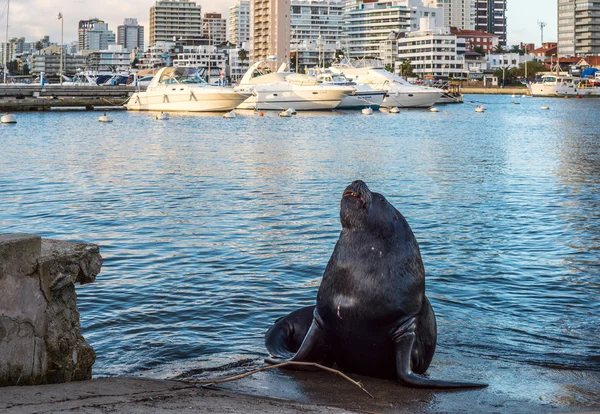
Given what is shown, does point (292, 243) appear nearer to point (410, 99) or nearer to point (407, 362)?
point (407, 362)

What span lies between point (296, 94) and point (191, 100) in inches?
382

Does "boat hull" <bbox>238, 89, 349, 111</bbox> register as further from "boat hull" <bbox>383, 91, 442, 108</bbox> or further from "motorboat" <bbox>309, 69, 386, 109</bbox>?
"boat hull" <bbox>383, 91, 442, 108</bbox>

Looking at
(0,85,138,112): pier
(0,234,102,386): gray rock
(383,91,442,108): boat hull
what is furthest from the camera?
(383,91,442,108): boat hull

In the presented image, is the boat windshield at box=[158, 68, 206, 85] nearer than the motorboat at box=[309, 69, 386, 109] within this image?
Yes

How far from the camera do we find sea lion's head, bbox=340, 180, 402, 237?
552 cm

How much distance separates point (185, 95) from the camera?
6988cm

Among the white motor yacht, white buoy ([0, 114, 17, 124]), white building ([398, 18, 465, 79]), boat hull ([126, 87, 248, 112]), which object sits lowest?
white buoy ([0, 114, 17, 124])

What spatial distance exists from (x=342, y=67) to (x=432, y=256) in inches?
3359

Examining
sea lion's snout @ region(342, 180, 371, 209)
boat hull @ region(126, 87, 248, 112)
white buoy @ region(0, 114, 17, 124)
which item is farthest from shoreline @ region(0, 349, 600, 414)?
boat hull @ region(126, 87, 248, 112)

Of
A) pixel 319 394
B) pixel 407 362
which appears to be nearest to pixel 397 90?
pixel 407 362

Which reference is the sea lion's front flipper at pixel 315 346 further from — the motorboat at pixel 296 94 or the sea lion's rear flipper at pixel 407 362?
the motorboat at pixel 296 94

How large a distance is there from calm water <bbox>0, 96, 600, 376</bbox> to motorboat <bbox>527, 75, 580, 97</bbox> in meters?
93.8

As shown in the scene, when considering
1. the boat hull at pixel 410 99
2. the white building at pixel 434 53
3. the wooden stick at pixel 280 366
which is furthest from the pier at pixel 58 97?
the white building at pixel 434 53

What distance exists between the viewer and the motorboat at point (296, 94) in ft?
244
